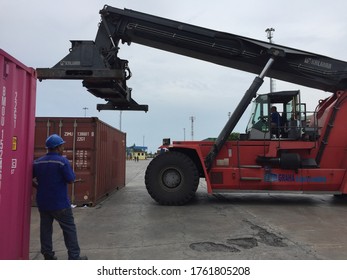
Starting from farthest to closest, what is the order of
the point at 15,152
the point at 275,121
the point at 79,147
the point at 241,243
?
the point at 275,121
the point at 79,147
the point at 241,243
the point at 15,152

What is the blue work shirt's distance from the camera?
4.64 meters

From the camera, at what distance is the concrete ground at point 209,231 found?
5555mm

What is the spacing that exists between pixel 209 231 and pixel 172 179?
3.34 metres

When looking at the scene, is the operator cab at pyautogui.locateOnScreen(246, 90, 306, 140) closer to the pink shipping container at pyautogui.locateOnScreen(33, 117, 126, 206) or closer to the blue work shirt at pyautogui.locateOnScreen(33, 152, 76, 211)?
the pink shipping container at pyautogui.locateOnScreen(33, 117, 126, 206)

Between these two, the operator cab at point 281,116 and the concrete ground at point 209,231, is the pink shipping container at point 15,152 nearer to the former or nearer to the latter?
the concrete ground at point 209,231

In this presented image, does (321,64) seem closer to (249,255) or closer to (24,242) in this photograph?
(249,255)

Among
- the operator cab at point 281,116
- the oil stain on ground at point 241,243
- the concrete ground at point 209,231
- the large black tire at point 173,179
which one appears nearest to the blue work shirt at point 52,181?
the concrete ground at point 209,231

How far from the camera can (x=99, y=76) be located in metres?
9.15

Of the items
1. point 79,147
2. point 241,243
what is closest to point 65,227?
point 241,243

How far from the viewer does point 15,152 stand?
14.2ft

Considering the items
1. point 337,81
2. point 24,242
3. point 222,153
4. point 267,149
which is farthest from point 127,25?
point 24,242

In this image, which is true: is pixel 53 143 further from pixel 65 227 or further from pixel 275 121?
pixel 275 121

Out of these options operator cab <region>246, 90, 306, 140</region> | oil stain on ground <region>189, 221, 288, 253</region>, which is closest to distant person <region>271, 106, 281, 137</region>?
operator cab <region>246, 90, 306, 140</region>
